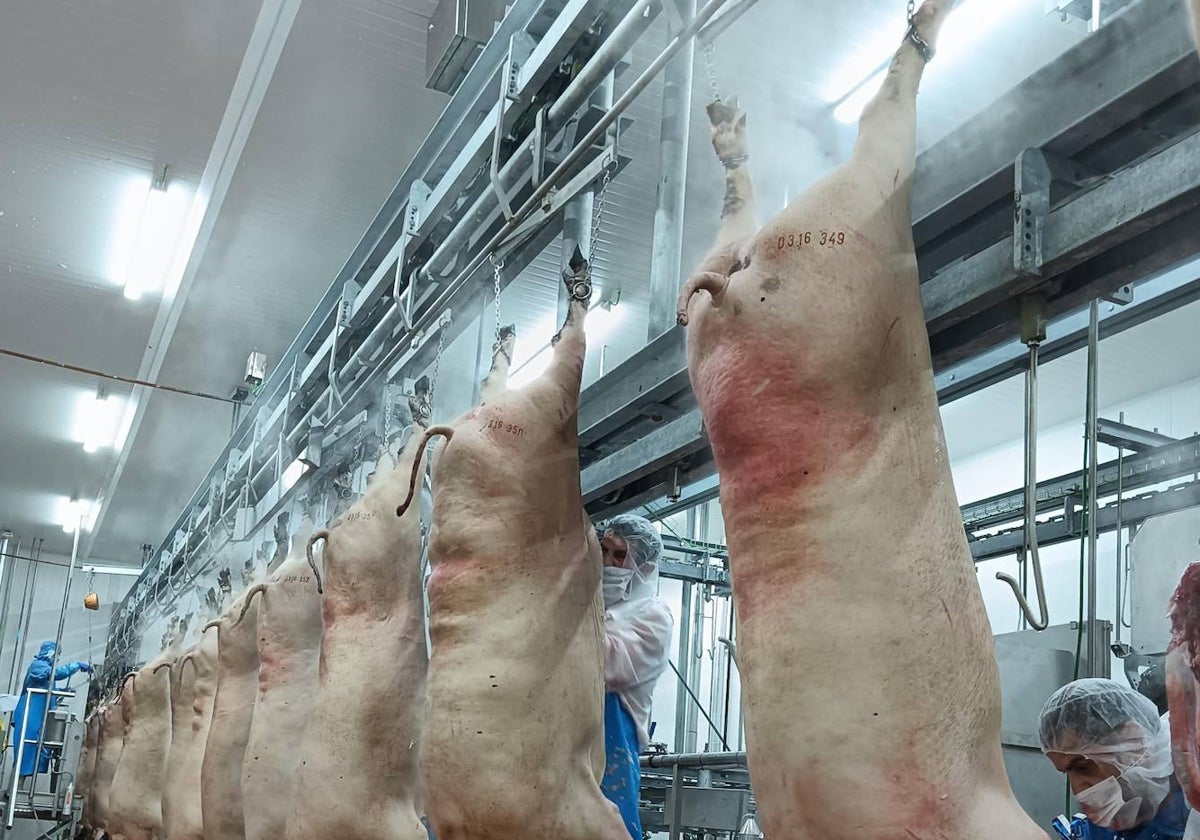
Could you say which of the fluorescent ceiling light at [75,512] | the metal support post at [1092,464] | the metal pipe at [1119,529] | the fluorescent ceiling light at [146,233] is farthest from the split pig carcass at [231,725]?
the fluorescent ceiling light at [75,512]

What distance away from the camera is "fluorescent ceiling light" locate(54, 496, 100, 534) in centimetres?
1481

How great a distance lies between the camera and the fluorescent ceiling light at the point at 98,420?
11656mm

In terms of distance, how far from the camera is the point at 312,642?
11.5ft

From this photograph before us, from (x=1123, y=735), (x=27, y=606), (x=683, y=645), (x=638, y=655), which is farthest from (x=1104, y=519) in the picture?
(x=27, y=606)

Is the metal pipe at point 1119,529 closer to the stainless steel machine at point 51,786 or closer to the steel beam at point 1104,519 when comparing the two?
the steel beam at point 1104,519

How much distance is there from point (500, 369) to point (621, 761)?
1210 millimetres

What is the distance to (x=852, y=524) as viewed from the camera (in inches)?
58.2

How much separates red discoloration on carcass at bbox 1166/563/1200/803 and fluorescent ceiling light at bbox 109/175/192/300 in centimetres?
747

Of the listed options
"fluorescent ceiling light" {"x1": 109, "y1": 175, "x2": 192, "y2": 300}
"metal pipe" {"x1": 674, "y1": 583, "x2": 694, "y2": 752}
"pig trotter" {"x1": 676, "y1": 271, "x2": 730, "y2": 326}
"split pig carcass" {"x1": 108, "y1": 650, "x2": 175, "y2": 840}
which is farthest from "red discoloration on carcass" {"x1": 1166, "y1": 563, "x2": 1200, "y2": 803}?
"metal pipe" {"x1": 674, "y1": 583, "x2": 694, "y2": 752}

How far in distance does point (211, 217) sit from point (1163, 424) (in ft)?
27.9

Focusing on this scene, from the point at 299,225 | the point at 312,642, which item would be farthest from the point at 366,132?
the point at 312,642

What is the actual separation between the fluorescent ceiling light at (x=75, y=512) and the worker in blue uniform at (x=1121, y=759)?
1278 centimetres

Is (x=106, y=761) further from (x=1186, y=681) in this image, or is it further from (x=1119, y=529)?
(x=1186, y=681)

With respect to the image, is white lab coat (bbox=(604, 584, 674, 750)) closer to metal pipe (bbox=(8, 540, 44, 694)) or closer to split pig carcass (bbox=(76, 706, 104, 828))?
split pig carcass (bbox=(76, 706, 104, 828))
